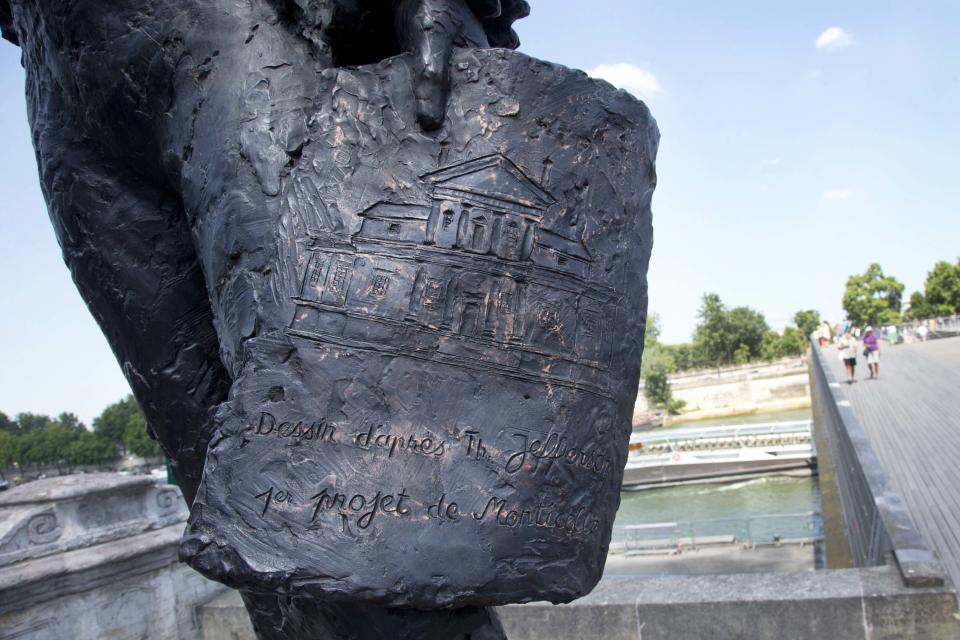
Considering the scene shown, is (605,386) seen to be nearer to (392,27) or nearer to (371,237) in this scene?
(371,237)

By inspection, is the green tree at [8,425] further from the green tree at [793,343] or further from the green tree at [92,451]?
the green tree at [793,343]

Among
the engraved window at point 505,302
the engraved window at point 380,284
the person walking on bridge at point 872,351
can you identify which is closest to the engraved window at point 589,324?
the engraved window at point 505,302

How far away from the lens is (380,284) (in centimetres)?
105

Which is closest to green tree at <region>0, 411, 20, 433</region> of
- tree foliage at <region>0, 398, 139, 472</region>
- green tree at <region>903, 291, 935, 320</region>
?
tree foliage at <region>0, 398, 139, 472</region>

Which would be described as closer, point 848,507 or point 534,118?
point 534,118

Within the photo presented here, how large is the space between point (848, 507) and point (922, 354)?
838 inches

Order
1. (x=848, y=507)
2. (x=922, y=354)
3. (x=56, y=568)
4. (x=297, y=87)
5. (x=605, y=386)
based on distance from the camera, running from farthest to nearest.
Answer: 1. (x=922, y=354)
2. (x=848, y=507)
3. (x=56, y=568)
4. (x=297, y=87)
5. (x=605, y=386)

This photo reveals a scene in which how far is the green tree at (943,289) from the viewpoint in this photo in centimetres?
5406

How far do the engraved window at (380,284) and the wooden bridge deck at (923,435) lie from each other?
17.4 feet

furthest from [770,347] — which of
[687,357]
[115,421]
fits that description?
[115,421]

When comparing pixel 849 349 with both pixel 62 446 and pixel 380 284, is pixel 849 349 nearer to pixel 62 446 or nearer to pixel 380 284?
pixel 380 284

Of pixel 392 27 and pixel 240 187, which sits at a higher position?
pixel 392 27

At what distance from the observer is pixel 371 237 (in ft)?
3.53

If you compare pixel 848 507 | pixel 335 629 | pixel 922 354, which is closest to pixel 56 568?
pixel 335 629
